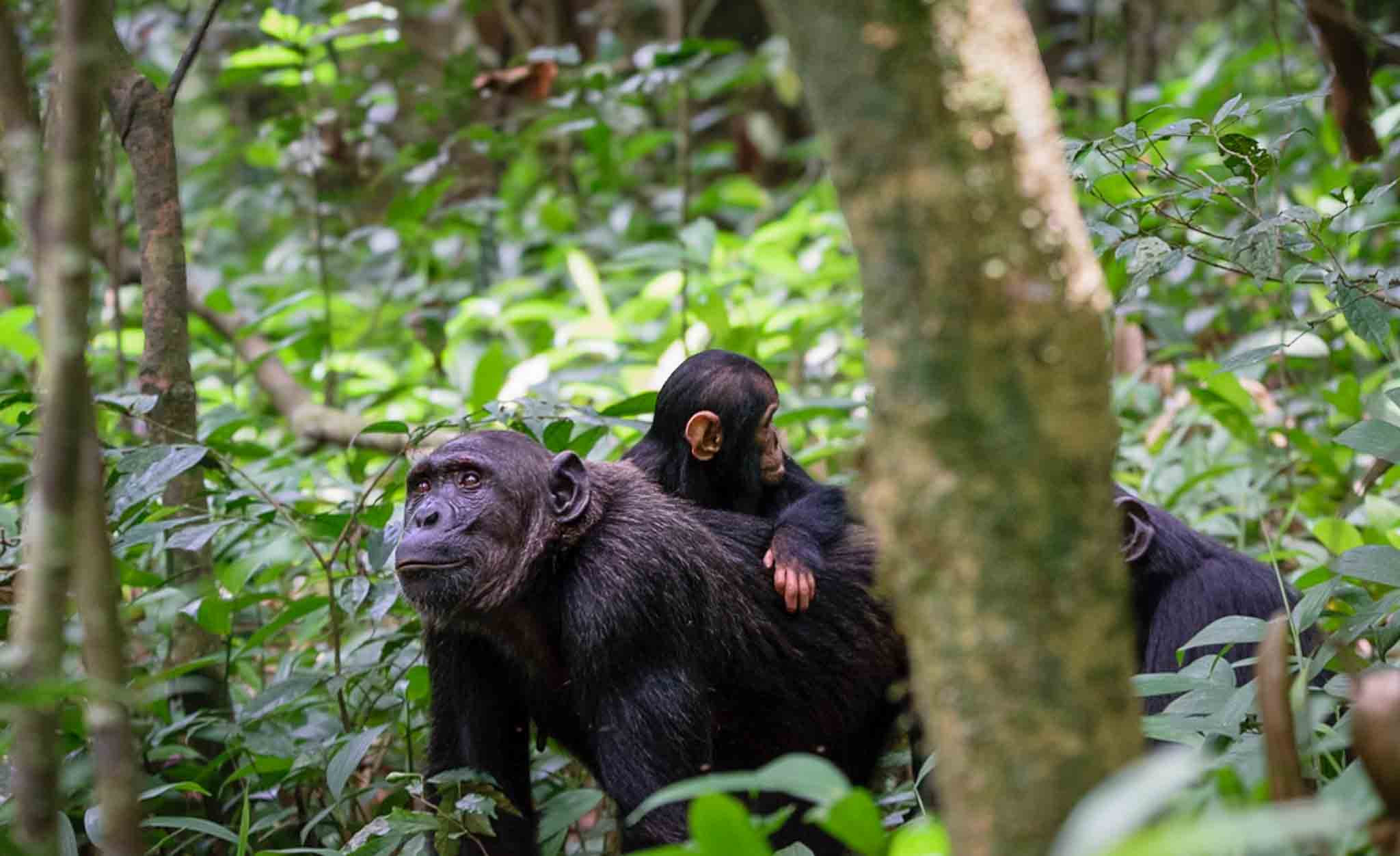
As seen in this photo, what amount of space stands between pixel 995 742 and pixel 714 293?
199 inches

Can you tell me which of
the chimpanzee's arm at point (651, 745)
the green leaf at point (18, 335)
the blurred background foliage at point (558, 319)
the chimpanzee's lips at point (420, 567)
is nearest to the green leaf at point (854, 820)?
the blurred background foliage at point (558, 319)

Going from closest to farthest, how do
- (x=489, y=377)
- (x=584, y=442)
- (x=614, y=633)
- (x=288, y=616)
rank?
(x=614, y=633) < (x=288, y=616) < (x=584, y=442) < (x=489, y=377)

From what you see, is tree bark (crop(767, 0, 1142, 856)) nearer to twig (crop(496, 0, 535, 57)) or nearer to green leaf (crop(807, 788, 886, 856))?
green leaf (crop(807, 788, 886, 856))

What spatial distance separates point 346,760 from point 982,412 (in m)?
2.33

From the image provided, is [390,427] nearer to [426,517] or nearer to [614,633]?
[426,517]

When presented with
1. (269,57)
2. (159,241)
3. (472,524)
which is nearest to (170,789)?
(472,524)

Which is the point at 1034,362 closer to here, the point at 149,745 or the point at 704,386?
the point at 704,386

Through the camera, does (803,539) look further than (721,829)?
Yes

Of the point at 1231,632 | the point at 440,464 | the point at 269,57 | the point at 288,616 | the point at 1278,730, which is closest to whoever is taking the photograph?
the point at 1278,730

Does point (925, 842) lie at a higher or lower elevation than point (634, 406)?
lower

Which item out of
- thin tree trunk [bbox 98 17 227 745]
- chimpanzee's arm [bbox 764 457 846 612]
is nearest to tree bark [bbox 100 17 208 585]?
thin tree trunk [bbox 98 17 227 745]

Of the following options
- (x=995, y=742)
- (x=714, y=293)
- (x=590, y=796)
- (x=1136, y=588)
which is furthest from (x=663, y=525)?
(x=714, y=293)

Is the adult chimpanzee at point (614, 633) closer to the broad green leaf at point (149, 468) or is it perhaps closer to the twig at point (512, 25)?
the broad green leaf at point (149, 468)

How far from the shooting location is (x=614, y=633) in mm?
3396
